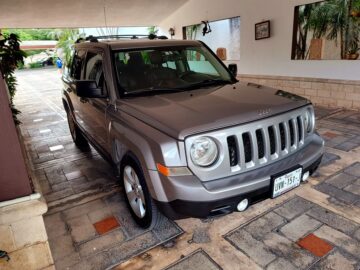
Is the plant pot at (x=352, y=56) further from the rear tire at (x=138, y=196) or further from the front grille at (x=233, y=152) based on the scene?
the rear tire at (x=138, y=196)

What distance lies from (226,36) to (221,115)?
6842mm

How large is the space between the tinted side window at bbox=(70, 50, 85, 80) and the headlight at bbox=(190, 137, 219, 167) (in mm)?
2337

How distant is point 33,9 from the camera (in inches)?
303

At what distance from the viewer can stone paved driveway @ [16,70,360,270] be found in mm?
2025

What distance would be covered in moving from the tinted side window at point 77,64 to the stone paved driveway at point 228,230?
4.34 feet

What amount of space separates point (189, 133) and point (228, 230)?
1.01 metres

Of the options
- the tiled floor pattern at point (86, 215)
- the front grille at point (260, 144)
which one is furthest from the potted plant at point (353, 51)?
the tiled floor pattern at point (86, 215)

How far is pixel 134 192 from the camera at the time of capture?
240 cm

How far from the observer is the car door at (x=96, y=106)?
2803mm

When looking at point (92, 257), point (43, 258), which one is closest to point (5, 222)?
point (43, 258)

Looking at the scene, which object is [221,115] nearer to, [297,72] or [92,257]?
[92,257]

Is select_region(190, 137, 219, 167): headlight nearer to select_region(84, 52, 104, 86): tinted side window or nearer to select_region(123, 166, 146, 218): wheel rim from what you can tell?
select_region(123, 166, 146, 218): wheel rim

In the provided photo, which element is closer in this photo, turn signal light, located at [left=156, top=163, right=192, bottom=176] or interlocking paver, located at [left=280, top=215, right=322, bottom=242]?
turn signal light, located at [left=156, top=163, right=192, bottom=176]

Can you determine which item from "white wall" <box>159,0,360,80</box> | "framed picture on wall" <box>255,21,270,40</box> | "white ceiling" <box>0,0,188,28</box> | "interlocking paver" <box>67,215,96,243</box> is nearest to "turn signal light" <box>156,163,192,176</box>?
"interlocking paver" <box>67,215,96,243</box>
